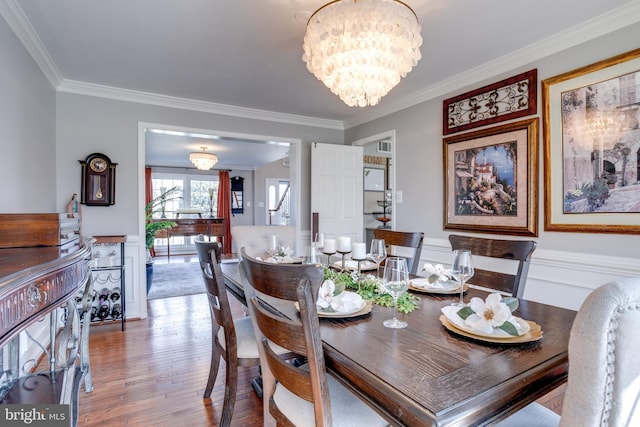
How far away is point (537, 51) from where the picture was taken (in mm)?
2422

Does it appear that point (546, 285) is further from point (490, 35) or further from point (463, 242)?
point (490, 35)

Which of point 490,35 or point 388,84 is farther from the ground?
point 490,35

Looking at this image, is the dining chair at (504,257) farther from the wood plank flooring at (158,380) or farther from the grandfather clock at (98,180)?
the grandfather clock at (98,180)

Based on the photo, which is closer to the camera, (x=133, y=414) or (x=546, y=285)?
(x=133, y=414)

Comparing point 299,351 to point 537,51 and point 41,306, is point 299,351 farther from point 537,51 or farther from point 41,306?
point 537,51

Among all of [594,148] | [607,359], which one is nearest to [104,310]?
[607,359]

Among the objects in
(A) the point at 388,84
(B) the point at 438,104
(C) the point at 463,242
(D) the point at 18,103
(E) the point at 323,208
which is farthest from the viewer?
(E) the point at 323,208

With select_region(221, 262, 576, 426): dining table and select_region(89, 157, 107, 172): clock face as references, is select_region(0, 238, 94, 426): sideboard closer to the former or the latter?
select_region(221, 262, 576, 426): dining table

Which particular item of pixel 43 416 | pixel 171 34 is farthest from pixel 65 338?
pixel 171 34

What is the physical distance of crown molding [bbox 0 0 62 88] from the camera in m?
1.91

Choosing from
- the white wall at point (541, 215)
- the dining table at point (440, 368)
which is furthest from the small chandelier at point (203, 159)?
the dining table at point (440, 368)

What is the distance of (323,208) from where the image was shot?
13.7ft

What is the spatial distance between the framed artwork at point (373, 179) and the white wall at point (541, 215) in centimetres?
163

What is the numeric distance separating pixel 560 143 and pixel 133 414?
321 cm
